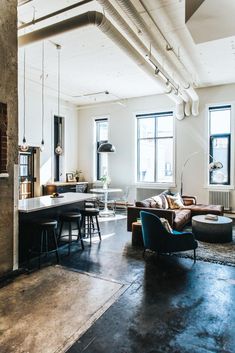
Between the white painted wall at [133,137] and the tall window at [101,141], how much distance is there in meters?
0.22

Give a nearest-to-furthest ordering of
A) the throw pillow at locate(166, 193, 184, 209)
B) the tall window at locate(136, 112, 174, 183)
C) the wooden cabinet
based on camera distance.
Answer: the throw pillow at locate(166, 193, 184, 209) → the wooden cabinet → the tall window at locate(136, 112, 174, 183)

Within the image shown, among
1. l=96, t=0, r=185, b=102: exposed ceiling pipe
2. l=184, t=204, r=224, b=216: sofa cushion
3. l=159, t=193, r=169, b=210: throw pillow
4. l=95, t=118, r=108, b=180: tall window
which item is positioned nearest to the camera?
l=96, t=0, r=185, b=102: exposed ceiling pipe

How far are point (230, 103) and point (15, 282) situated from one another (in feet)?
24.4

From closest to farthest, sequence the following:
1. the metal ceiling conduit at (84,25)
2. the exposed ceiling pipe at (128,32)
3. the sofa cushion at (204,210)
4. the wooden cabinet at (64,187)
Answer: the exposed ceiling pipe at (128,32)
the metal ceiling conduit at (84,25)
the sofa cushion at (204,210)
the wooden cabinet at (64,187)

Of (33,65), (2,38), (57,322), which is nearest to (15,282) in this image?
(57,322)

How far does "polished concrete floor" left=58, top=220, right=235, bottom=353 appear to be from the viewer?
2215mm

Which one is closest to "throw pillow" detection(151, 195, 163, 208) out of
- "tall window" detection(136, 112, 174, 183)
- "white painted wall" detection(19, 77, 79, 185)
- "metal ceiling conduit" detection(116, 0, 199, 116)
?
"tall window" detection(136, 112, 174, 183)

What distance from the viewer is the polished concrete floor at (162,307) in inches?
87.2

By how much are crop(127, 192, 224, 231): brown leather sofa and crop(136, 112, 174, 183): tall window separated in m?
1.82

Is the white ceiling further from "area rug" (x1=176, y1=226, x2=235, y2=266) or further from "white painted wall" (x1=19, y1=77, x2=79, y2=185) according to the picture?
"area rug" (x1=176, y1=226, x2=235, y2=266)

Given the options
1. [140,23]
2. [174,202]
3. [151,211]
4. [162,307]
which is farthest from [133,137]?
[162,307]

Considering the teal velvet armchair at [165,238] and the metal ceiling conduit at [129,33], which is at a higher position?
the metal ceiling conduit at [129,33]

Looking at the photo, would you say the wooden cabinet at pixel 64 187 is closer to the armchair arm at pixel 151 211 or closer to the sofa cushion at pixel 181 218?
the armchair arm at pixel 151 211

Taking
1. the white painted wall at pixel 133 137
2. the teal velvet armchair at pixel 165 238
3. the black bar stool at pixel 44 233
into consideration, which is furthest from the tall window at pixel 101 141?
the teal velvet armchair at pixel 165 238
